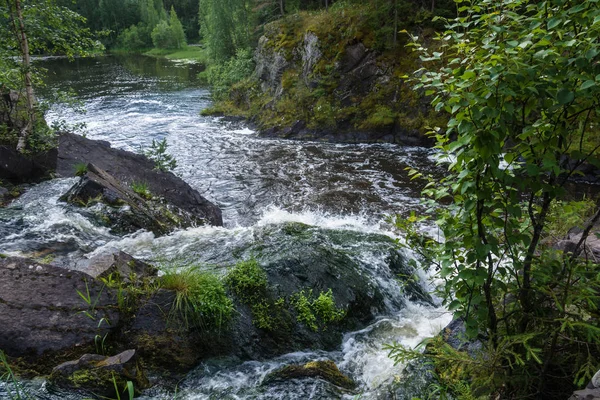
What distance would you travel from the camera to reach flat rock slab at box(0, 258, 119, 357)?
15.7 ft

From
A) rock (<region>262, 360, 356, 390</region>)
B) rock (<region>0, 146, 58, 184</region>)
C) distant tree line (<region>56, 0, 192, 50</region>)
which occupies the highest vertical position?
distant tree line (<region>56, 0, 192, 50</region>)

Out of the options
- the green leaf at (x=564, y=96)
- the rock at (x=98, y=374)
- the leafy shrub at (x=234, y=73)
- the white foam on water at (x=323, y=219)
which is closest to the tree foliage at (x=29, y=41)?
the white foam on water at (x=323, y=219)

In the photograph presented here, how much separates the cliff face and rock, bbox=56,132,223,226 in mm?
10314

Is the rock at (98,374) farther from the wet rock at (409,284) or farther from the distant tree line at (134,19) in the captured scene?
the distant tree line at (134,19)

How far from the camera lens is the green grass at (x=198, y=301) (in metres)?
5.57

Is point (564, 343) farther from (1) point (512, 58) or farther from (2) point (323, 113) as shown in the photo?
(2) point (323, 113)

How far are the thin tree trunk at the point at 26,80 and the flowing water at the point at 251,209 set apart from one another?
165 cm

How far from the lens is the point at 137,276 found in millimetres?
6207

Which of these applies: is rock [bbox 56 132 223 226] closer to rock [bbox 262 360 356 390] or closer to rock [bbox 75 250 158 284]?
rock [bbox 75 250 158 284]

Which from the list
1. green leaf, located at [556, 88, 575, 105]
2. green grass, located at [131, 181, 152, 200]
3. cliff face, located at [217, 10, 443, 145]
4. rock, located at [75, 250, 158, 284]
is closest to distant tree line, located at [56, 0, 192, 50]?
cliff face, located at [217, 10, 443, 145]

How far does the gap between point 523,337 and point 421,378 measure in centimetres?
277

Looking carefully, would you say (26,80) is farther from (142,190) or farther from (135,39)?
(135,39)

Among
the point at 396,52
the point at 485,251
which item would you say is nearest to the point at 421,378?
the point at 485,251

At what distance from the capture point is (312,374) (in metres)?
5.29
